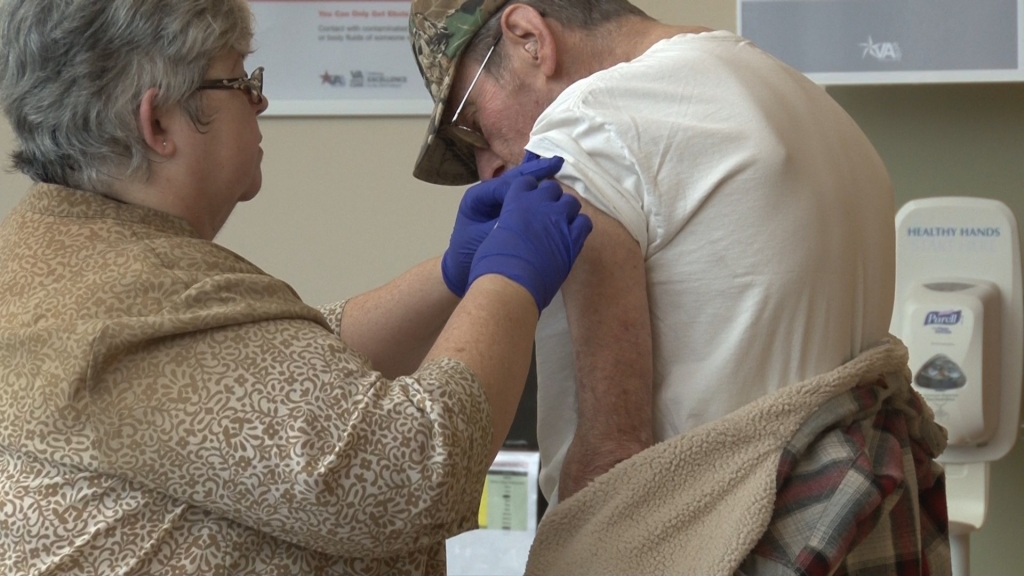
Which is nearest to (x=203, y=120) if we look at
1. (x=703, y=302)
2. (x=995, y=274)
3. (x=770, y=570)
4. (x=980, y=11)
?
(x=703, y=302)

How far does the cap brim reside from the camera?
1408 millimetres

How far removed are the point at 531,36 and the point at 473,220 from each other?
21 cm

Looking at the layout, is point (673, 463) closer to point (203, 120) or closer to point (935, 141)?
point (203, 120)

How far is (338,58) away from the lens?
2848 millimetres

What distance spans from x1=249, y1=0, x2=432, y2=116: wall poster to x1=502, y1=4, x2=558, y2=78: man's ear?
62.3 inches

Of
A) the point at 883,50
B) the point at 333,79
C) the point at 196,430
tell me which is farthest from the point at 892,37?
the point at 196,430

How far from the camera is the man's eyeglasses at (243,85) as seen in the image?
3.61 ft

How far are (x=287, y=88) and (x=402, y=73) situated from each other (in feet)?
0.98

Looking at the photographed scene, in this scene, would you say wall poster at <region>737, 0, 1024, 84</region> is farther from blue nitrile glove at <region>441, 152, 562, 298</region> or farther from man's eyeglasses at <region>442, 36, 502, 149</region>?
blue nitrile glove at <region>441, 152, 562, 298</region>

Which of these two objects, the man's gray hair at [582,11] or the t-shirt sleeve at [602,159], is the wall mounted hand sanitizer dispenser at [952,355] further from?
the t-shirt sleeve at [602,159]

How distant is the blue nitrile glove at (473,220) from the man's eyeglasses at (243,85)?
252 mm

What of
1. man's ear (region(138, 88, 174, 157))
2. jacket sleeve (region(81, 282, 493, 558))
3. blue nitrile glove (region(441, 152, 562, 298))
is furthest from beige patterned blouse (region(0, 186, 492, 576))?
blue nitrile glove (region(441, 152, 562, 298))

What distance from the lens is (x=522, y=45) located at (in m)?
1.25

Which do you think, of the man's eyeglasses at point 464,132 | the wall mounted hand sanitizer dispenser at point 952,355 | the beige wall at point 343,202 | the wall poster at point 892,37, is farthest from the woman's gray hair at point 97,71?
the beige wall at point 343,202
